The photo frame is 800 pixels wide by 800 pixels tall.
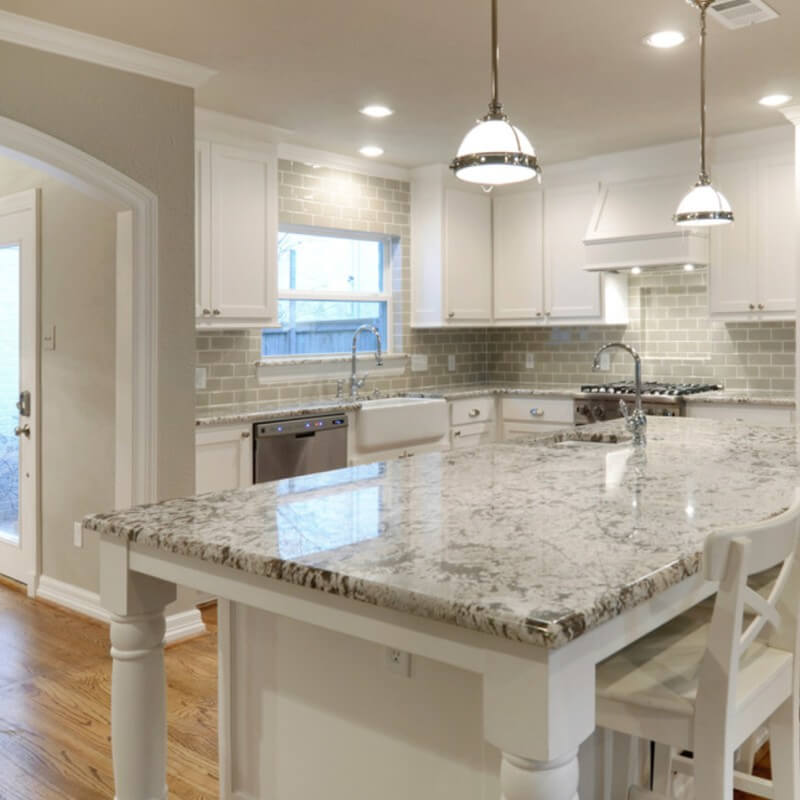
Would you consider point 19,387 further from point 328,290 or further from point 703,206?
point 703,206

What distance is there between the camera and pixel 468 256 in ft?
20.2

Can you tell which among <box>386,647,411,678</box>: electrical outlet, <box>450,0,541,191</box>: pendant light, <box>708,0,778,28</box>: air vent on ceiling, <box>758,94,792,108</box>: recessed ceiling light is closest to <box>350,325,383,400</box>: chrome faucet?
<box>758,94,792,108</box>: recessed ceiling light

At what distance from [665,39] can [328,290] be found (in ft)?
9.21

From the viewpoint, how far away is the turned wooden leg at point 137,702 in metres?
2.01

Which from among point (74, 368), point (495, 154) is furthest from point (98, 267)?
point (495, 154)

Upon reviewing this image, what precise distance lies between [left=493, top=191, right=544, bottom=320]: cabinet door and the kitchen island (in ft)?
11.9

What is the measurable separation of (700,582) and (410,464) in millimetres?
1195

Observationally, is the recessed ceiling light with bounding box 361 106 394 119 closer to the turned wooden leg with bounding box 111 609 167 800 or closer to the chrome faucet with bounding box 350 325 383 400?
the chrome faucet with bounding box 350 325 383 400

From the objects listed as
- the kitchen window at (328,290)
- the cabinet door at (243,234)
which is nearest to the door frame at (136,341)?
the cabinet door at (243,234)

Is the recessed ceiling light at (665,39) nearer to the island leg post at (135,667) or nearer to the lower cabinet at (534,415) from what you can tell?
the lower cabinet at (534,415)

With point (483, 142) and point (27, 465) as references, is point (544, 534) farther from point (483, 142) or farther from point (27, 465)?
point (27, 465)

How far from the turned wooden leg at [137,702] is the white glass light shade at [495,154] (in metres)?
1.34

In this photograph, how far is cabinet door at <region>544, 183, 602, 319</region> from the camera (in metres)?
5.89

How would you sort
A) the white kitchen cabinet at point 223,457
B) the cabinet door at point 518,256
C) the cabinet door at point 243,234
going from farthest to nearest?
the cabinet door at point 518,256, the cabinet door at point 243,234, the white kitchen cabinet at point 223,457
